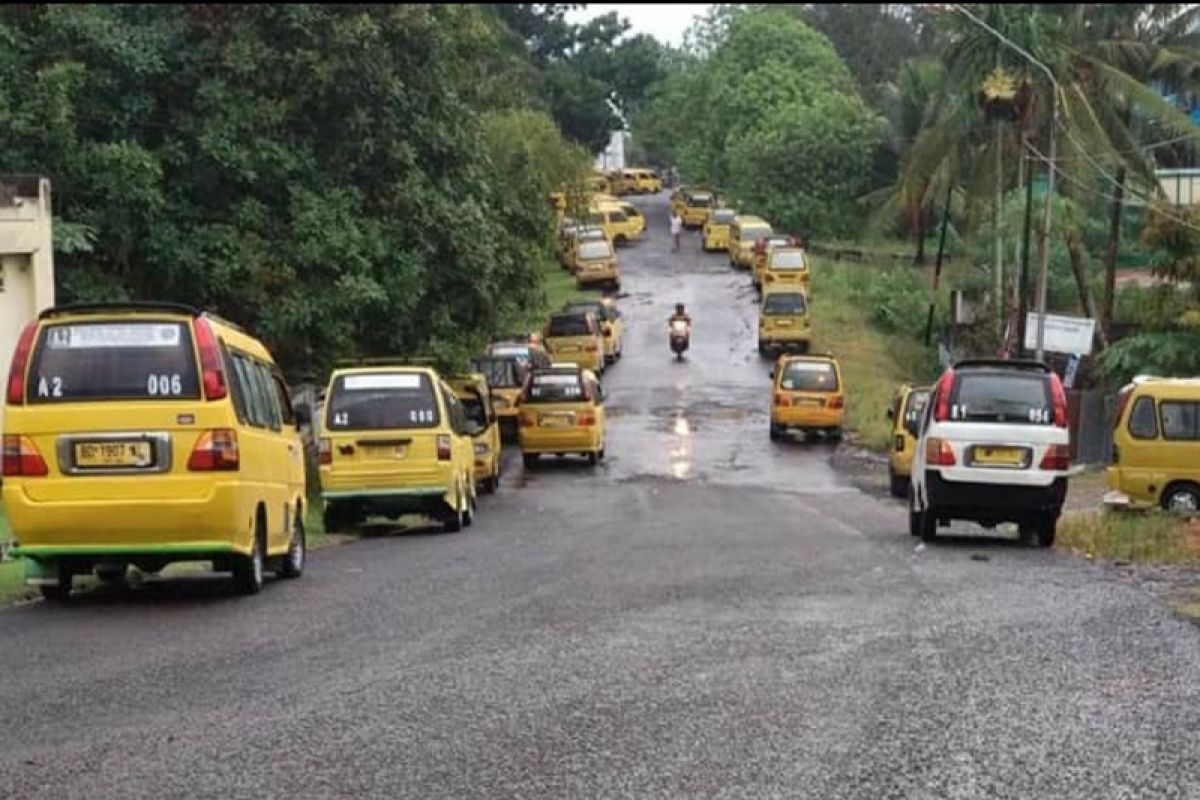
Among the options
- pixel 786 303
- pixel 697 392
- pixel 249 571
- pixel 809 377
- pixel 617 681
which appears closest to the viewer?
pixel 617 681

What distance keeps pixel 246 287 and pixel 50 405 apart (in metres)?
14.5

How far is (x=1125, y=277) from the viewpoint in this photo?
56.2m

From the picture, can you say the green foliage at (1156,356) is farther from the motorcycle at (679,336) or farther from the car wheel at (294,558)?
the car wheel at (294,558)

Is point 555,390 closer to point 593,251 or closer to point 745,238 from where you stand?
point 593,251

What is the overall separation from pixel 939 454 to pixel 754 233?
51.4 meters

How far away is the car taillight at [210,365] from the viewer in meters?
13.6

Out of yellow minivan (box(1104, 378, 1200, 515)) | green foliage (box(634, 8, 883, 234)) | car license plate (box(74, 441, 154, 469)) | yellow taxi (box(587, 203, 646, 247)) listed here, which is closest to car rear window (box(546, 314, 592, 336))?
yellow minivan (box(1104, 378, 1200, 515))

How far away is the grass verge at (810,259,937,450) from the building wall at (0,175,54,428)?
21.8 metres

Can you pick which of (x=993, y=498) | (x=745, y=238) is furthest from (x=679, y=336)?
(x=993, y=498)

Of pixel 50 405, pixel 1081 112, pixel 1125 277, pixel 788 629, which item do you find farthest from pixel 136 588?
pixel 1125 277

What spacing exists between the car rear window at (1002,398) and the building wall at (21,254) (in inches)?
459

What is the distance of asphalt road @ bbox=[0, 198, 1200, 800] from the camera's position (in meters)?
7.58

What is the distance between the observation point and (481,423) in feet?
94.7

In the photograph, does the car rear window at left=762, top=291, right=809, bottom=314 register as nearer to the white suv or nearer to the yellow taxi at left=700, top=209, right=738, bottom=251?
the yellow taxi at left=700, top=209, right=738, bottom=251
